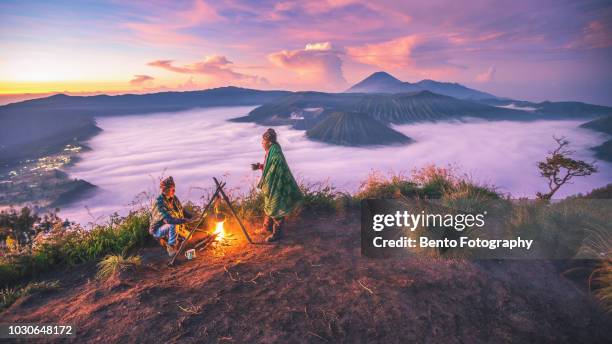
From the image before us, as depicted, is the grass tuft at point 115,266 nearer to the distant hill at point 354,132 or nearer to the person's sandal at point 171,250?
the person's sandal at point 171,250

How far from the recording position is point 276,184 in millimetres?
6348

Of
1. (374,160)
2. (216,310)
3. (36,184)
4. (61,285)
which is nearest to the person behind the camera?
(216,310)

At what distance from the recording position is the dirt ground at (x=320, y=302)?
3883 mm

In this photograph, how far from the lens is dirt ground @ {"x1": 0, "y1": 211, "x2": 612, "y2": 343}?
3.88 m

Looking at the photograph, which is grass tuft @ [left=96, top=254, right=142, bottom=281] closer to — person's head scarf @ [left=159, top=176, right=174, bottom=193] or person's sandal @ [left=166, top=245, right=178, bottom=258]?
person's sandal @ [left=166, top=245, right=178, bottom=258]

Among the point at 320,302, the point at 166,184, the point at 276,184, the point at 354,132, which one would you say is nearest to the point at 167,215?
the point at 166,184

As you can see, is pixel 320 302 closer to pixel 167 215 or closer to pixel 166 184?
pixel 167 215

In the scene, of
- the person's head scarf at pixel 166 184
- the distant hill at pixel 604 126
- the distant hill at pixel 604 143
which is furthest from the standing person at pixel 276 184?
the distant hill at pixel 604 126

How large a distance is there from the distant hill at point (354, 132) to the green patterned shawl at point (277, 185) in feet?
577

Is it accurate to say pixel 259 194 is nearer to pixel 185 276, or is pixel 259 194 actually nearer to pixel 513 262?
pixel 185 276

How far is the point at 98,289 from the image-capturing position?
4.76 metres

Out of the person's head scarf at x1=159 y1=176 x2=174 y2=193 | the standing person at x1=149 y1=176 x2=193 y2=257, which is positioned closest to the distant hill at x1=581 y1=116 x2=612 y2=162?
the standing person at x1=149 y1=176 x2=193 y2=257

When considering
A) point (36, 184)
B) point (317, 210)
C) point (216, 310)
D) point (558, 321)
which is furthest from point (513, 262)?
point (36, 184)

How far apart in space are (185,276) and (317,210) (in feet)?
12.9
